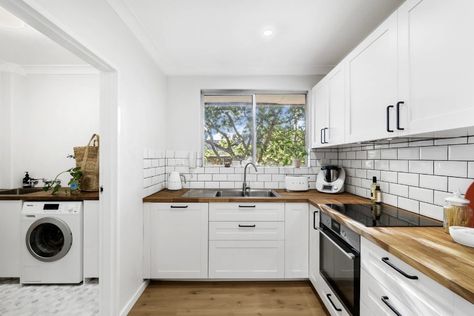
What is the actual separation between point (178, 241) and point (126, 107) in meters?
1.35

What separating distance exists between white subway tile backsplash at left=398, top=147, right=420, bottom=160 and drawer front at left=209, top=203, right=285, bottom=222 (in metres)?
1.09

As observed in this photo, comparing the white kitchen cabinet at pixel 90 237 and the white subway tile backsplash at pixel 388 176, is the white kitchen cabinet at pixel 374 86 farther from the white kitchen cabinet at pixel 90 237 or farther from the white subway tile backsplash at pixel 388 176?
the white kitchen cabinet at pixel 90 237

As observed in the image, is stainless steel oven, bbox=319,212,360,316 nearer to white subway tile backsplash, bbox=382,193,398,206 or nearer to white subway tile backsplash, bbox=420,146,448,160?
white subway tile backsplash, bbox=382,193,398,206

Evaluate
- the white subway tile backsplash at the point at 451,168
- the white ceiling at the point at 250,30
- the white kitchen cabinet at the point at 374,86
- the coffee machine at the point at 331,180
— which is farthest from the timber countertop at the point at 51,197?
the white subway tile backsplash at the point at 451,168

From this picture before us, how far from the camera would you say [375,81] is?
1.64m

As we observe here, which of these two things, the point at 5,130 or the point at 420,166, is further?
the point at 5,130

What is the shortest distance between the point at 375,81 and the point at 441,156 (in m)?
0.62

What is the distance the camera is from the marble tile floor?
207 cm

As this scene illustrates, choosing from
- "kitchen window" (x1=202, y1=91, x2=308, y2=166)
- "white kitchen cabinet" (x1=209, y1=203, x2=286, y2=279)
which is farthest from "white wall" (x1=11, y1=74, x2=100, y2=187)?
"white kitchen cabinet" (x1=209, y1=203, x2=286, y2=279)

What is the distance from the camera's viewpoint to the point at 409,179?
182 centimetres

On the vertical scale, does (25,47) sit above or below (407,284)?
above

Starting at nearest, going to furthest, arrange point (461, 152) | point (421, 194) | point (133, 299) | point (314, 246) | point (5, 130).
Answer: point (461, 152) → point (421, 194) → point (133, 299) → point (314, 246) → point (5, 130)

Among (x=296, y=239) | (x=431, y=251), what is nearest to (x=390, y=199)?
(x=296, y=239)

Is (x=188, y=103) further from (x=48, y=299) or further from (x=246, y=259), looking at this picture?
(x=48, y=299)
